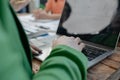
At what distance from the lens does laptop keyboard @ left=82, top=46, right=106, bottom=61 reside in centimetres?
72

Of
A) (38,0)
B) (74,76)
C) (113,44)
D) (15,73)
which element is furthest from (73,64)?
(38,0)

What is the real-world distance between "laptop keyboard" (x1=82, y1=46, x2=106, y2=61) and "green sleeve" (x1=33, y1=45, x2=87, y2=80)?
0.27 metres

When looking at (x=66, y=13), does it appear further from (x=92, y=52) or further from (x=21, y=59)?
(x=21, y=59)

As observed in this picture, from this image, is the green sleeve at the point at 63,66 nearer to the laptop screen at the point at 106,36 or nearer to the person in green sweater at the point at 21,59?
the person in green sweater at the point at 21,59

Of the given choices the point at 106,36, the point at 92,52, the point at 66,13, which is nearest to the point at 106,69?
the point at 92,52

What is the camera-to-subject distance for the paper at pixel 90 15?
874 mm

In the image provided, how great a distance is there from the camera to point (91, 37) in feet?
2.97

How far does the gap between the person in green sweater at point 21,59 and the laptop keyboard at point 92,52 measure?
0.92ft

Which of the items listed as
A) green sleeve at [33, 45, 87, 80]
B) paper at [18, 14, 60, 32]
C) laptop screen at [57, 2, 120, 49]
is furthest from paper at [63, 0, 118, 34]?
green sleeve at [33, 45, 87, 80]

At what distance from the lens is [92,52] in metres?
0.76

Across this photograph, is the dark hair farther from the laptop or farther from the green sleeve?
the green sleeve

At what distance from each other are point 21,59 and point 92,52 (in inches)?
16.8

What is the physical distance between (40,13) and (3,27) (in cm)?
133

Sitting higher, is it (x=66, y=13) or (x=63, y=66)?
(x=63, y=66)
